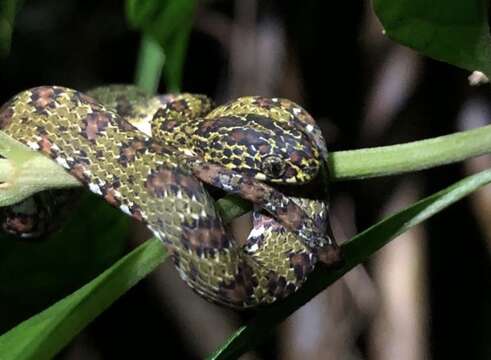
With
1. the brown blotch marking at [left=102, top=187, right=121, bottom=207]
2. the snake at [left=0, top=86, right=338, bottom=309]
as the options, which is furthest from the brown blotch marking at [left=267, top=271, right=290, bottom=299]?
the brown blotch marking at [left=102, top=187, right=121, bottom=207]

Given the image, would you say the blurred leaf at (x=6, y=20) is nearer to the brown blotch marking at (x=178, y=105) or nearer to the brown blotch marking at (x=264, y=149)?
the brown blotch marking at (x=178, y=105)

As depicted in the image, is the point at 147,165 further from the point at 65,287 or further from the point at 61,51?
the point at 61,51

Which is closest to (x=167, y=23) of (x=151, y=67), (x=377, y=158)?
(x=151, y=67)

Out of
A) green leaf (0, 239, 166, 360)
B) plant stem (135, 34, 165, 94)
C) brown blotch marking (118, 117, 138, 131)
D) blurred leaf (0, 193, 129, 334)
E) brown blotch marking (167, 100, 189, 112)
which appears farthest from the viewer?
plant stem (135, 34, 165, 94)

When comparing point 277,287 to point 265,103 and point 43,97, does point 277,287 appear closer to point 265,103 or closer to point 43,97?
point 265,103

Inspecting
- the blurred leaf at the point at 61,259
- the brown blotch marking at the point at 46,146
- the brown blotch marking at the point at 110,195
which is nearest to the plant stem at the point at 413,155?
the brown blotch marking at the point at 110,195

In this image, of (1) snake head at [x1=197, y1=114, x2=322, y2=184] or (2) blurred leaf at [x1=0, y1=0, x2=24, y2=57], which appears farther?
(2) blurred leaf at [x1=0, y1=0, x2=24, y2=57]

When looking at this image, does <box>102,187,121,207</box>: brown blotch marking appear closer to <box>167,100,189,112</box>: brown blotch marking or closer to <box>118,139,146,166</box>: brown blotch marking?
<box>118,139,146,166</box>: brown blotch marking
